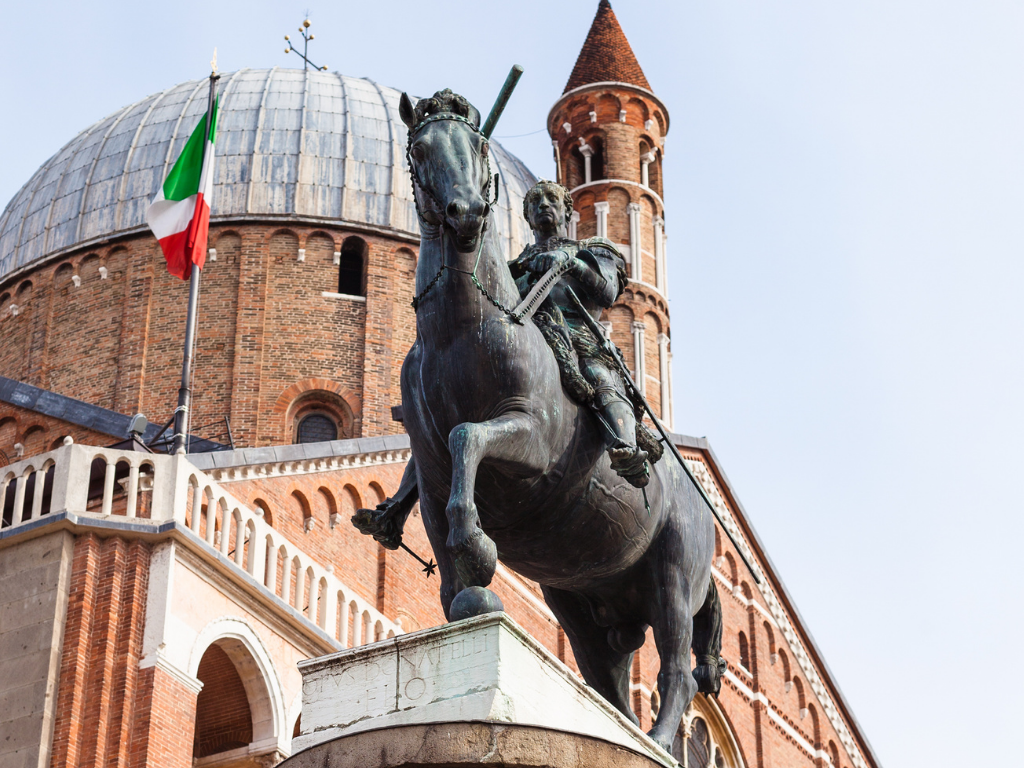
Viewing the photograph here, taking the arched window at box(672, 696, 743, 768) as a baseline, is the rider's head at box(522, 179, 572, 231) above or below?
below

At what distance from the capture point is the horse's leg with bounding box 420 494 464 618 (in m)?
5.78

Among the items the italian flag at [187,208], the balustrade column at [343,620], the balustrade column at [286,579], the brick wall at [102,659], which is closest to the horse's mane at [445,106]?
the brick wall at [102,659]

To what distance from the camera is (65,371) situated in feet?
97.4

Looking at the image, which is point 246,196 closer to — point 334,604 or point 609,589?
point 334,604

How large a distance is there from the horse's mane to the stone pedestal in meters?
1.85

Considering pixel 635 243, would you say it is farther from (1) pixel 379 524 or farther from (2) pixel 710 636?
(1) pixel 379 524

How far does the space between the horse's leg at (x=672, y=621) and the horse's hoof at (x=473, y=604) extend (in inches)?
47.6

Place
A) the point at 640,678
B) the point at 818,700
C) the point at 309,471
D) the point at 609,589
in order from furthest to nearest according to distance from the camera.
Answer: the point at 818,700 < the point at 640,678 < the point at 309,471 < the point at 609,589

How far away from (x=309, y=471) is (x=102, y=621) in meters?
6.83

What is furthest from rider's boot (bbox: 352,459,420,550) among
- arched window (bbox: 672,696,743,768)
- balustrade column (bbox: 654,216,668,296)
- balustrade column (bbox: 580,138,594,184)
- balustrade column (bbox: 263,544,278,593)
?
balustrade column (bbox: 580,138,594,184)

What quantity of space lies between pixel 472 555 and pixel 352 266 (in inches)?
988

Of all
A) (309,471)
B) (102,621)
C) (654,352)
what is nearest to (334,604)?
(102,621)

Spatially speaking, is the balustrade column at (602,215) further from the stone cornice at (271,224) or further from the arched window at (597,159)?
the stone cornice at (271,224)

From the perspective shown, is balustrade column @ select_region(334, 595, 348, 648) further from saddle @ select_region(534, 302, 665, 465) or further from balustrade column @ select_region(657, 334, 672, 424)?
balustrade column @ select_region(657, 334, 672, 424)
